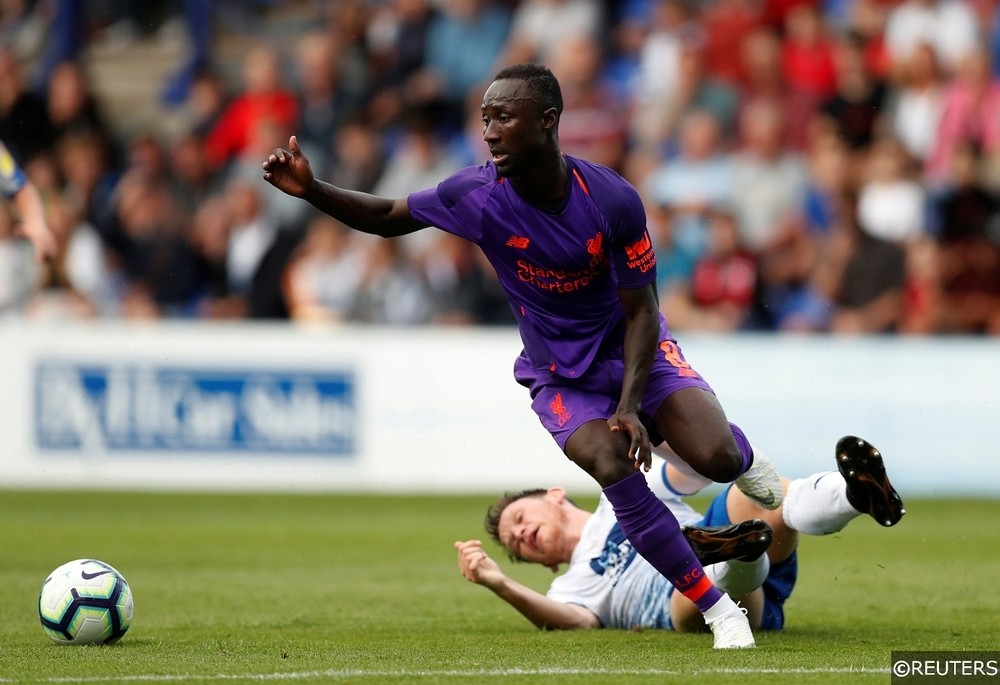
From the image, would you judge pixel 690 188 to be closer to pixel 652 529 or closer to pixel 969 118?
pixel 969 118

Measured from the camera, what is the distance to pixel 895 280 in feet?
48.8

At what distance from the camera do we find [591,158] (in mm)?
16547

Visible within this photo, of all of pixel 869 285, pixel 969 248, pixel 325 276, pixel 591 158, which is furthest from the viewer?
pixel 591 158

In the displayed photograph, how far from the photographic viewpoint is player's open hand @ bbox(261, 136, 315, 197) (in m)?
6.50

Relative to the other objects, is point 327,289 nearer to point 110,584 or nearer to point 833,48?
point 833,48

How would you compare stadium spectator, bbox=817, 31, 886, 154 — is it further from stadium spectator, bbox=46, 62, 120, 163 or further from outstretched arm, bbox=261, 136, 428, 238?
outstretched arm, bbox=261, 136, 428, 238

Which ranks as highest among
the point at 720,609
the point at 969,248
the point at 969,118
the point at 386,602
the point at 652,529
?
the point at 969,118

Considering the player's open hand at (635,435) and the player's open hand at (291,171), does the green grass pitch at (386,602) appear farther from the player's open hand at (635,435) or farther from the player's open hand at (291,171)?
the player's open hand at (291,171)

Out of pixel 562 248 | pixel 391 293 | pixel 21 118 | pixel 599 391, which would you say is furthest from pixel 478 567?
pixel 21 118

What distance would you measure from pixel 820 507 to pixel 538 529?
56.4 inches

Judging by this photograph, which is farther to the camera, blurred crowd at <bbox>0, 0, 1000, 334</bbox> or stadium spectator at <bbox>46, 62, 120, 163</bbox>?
stadium spectator at <bbox>46, 62, 120, 163</bbox>

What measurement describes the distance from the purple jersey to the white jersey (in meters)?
0.86

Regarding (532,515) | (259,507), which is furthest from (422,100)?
(532,515)

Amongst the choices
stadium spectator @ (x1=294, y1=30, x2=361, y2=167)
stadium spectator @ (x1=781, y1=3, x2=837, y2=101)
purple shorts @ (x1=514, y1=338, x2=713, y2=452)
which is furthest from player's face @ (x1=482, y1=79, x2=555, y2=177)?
stadium spectator @ (x1=294, y1=30, x2=361, y2=167)
